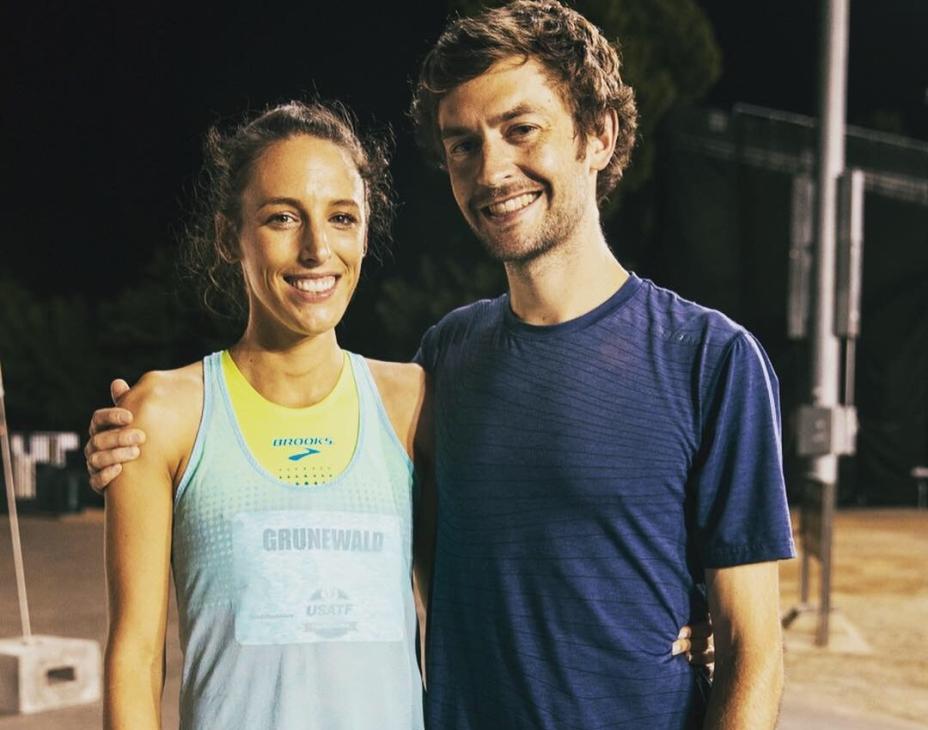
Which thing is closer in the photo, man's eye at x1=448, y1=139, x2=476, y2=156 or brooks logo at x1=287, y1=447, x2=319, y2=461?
brooks logo at x1=287, y1=447, x2=319, y2=461

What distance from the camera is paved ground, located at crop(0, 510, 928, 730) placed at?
5.69 m

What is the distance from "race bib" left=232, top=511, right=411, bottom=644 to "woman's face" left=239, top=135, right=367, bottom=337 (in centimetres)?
35

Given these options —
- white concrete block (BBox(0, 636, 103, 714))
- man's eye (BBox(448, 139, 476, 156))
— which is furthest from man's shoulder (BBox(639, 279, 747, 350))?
white concrete block (BBox(0, 636, 103, 714))

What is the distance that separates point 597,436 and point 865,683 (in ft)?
16.8

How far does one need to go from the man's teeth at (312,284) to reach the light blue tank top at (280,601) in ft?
0.80

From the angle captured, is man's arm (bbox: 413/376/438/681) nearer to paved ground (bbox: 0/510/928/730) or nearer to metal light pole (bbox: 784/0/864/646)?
paved ground (bbox: 0/510/928/730)

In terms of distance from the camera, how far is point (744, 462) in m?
1.97

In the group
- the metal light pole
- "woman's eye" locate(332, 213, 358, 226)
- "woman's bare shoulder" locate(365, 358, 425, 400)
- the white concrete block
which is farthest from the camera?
the metal light pole

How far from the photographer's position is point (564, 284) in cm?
219

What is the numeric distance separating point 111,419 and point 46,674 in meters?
4.27

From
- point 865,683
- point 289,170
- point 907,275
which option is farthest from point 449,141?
point 907,275

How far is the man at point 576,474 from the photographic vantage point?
78.0 inches

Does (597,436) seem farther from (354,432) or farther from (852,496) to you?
(852,496)

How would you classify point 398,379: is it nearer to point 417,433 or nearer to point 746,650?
point 417,433
